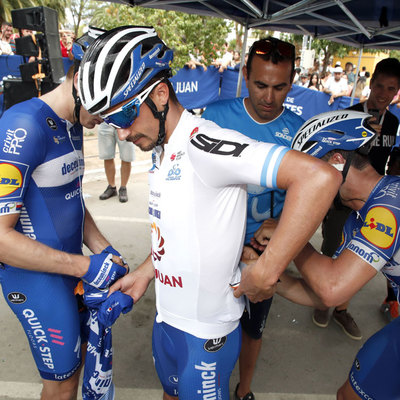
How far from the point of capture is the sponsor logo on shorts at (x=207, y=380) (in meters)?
Answer: 1.56

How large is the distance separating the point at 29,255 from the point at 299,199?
1.30 metres

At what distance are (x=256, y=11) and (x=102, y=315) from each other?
3498 millimetres

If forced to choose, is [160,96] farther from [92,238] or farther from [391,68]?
[391,68]

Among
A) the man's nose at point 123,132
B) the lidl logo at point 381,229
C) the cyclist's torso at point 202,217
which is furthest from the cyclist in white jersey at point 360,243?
the man's nose at point 123,132

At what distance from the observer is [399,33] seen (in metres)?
4.21

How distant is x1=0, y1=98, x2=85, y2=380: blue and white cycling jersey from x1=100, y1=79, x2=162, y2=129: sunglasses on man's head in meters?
0.50

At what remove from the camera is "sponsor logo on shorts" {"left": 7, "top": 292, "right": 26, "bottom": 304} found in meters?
1.87

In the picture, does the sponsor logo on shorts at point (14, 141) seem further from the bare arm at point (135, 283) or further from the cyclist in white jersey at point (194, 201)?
the bare arm at point (135, 283)

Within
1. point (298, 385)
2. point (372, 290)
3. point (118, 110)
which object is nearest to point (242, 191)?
point (118, 110)

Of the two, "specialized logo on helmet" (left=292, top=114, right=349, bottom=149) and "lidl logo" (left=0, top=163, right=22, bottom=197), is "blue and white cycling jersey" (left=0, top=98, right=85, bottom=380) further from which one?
"specialized logo on helmet" (left=292, top=114, right=349, bottom=149)

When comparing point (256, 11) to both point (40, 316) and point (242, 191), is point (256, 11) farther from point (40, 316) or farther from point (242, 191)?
point (40, 316)

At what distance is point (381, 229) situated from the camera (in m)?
1.56

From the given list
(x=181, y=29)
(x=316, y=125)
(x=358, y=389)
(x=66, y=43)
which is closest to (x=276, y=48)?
(x=316, y=125)

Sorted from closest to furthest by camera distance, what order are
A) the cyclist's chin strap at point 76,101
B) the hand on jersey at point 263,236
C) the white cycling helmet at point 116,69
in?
the white cycling helmet at point 116,69 < the hand on jersey at point 263,236 < the cyclist's chin strap at point 76,101
